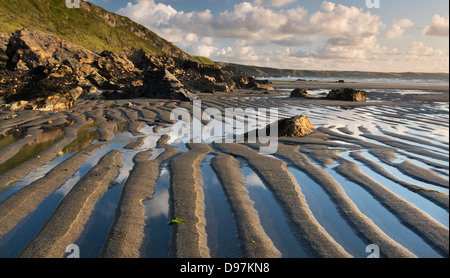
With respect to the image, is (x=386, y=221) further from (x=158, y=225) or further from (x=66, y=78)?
(x=66, y=78)

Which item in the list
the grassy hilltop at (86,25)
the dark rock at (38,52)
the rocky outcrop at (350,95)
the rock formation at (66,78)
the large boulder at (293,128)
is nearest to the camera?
the large boulder at (293,128)

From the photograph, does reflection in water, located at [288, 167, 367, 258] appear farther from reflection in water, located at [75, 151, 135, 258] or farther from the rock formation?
the rock formation

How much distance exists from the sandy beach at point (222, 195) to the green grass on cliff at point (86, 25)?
283 ft

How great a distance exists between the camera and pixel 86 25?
11900 cm

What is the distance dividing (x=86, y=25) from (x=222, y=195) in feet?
449

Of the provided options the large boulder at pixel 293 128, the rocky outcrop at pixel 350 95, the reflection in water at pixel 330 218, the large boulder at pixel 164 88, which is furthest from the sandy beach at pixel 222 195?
the rocky outcrop at pixel 350 95

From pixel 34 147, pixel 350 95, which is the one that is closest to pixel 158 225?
pixel 34 147

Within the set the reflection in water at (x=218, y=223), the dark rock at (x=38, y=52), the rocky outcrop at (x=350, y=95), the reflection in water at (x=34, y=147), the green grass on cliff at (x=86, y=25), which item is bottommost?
the reflection in water at (x=218, y=223)

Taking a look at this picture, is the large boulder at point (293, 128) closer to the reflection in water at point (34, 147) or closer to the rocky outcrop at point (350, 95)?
the reflection in water at point (34, 147)

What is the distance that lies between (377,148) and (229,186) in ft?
17.2

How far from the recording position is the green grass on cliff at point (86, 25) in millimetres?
89375

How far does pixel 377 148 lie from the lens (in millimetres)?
8250
